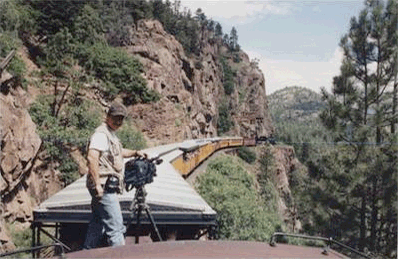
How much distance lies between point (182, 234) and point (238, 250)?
321 centimetres

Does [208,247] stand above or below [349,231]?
above

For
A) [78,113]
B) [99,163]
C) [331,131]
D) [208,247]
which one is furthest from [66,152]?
[208,247]

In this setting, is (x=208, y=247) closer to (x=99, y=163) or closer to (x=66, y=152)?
(x=99, y=163)

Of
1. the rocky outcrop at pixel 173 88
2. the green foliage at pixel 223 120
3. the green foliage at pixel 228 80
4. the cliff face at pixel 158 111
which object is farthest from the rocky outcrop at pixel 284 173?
the green foliage at pixel 228 80

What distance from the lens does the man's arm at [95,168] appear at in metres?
4.00

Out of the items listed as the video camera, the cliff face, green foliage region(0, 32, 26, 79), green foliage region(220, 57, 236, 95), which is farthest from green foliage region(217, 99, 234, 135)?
the video camera

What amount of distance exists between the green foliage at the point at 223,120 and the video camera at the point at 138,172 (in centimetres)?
5346

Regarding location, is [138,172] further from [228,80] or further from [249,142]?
[228,80]

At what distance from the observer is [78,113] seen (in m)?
20.8

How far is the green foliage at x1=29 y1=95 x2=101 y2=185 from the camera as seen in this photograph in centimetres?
1767

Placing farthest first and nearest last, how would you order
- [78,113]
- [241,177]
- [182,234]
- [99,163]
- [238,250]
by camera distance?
[241,177] < [78,113] < [182,234] < [99,163] < [238,250]

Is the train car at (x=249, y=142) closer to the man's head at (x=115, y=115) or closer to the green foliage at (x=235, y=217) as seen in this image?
the green foliage at (x=235, y=217)

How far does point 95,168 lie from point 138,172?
0.46m

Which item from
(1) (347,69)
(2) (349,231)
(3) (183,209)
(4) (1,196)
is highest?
(1) (347,69)
